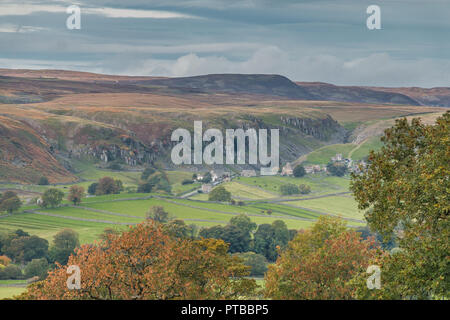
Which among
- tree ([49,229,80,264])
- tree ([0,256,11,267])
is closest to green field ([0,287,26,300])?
tree ([0,256,11,267])

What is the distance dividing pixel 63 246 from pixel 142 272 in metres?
126

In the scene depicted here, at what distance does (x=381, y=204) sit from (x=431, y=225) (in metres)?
4.62

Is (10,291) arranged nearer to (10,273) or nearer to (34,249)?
(10,273)

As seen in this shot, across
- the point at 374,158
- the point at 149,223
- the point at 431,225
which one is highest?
the point at 374,158

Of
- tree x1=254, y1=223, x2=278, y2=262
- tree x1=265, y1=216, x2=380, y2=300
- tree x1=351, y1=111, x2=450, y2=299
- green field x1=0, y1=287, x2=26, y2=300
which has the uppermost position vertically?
tree x1=351, y1=111, x2=450, y2=299

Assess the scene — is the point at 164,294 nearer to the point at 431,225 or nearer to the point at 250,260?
the point at 431,225

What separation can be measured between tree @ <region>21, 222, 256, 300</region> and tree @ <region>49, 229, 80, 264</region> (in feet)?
355

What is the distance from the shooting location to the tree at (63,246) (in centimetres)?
15612

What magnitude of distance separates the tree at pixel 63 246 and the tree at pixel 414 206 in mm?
128641

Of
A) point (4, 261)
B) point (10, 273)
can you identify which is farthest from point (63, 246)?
point (10, 273)

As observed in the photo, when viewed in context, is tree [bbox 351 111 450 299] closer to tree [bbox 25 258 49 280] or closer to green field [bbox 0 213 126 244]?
tree [bbox 25 258 49 280]

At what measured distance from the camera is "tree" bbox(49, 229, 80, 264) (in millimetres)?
156125
